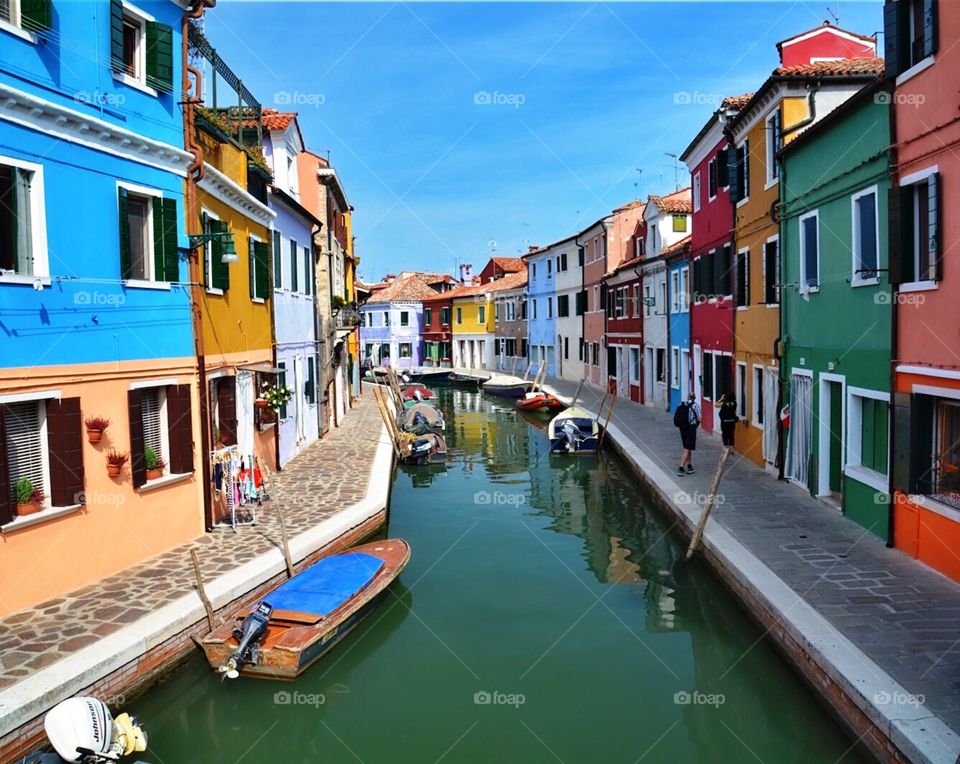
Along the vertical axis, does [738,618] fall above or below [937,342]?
below

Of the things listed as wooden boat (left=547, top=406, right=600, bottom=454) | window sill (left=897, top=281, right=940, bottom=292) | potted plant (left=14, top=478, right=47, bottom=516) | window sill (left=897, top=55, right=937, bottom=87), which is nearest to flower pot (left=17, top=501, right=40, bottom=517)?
potted plant (left=14, top=478, right=47, bottom=516)

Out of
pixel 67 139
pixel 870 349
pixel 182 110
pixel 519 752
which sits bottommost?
pixel 519 752

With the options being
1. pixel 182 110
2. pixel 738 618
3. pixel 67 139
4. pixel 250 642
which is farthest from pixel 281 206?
pixel 738 618

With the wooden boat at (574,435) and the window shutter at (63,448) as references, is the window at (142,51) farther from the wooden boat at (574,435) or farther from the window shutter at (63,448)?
the wooden boat at (574,435)

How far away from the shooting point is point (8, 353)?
29.9 feet

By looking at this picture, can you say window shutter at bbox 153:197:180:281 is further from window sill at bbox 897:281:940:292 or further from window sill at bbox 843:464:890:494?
window sill at bbox 843:464:890:494

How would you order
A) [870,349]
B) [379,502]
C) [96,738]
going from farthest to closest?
[379,502] < [870,349] < [96,738]

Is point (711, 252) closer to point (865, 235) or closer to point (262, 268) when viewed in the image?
point (865, 235)

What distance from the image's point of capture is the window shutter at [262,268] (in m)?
17.1

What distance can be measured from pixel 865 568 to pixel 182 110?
11.8 meters

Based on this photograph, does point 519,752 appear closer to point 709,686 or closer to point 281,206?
point 709,686

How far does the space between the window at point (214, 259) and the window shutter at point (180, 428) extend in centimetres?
217

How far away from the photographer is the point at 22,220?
9.34 metres

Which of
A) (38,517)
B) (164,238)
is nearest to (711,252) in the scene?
(164,238)
